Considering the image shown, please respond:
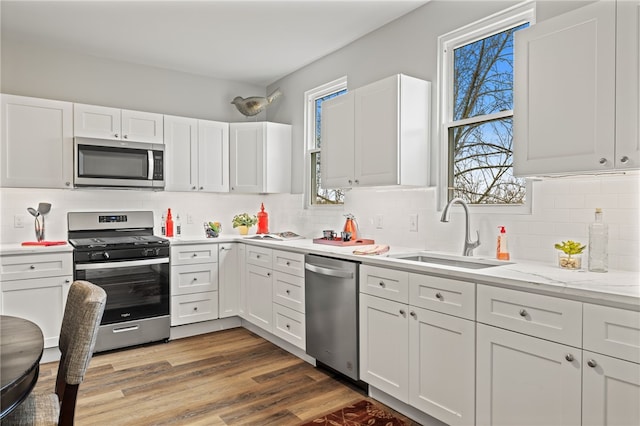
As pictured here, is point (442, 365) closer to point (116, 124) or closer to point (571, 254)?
point (571, 254)

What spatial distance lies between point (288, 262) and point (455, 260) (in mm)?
1339

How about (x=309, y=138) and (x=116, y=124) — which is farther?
(x=309, y=138)

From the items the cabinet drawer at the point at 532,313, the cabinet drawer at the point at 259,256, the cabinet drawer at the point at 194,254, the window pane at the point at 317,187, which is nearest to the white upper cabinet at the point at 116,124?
the cabinet drawer at the point at 194,254

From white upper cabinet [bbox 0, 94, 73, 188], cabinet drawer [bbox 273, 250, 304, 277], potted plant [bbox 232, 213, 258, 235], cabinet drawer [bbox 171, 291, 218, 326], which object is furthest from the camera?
potted plant [bbox 232, 213, 258, 235]

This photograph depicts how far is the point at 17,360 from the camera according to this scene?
1.20 meters

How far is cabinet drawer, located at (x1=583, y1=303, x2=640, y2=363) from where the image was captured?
1.48 m

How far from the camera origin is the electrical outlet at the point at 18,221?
3701mm

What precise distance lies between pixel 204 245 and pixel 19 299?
149cm

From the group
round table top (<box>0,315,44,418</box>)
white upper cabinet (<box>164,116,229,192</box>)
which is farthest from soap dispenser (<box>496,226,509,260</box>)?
white upper cabinet (<box>164,116,229,192</box>)

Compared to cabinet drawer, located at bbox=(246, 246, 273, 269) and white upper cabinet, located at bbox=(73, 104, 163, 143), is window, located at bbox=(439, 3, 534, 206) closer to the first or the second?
cabinet drawer, located at bbox=(246, 246, 273, 269)

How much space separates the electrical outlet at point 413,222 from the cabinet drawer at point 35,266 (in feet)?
9.03

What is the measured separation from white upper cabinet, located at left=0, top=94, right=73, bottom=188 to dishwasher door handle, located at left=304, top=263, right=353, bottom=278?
2.28 metres

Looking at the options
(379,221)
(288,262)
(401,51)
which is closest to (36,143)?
(288,262)

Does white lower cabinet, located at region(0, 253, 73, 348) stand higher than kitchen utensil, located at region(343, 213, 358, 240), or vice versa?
kitchen utensil, located at region(343, 213, 358, 240)
